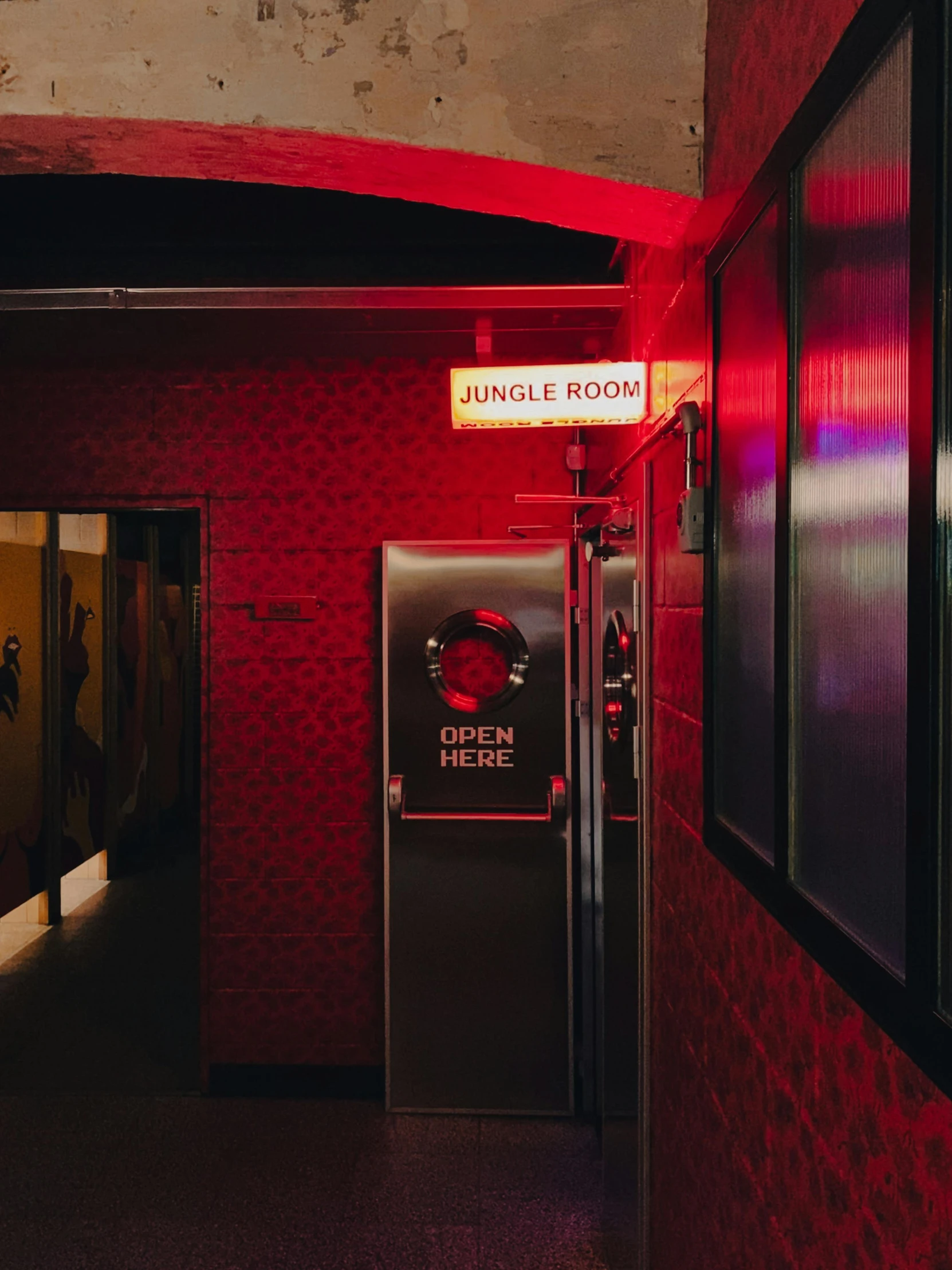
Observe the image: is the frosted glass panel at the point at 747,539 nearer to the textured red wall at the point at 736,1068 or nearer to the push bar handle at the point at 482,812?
the textured red wall at the point at 736,1068

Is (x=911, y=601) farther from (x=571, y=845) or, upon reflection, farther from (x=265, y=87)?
(x=571, y=845)

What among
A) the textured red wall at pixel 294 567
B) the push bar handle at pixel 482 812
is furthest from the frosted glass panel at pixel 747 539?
the textured red wall at pixel 294 567

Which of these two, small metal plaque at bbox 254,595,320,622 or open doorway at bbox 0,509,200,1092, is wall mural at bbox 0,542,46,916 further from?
small metal plaque at bbox 254,595,320,622

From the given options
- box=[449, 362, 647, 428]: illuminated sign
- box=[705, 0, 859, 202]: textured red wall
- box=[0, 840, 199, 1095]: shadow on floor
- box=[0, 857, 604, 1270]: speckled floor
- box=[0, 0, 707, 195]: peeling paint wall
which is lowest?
box=[0, 857, 604, 1270]: speckled floor

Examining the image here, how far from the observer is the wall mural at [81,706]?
6.20m

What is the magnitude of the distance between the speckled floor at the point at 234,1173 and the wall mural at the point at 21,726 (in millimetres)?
1101

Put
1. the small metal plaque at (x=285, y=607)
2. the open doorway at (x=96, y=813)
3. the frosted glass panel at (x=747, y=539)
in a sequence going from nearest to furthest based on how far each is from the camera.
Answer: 1. the frosted glass panel at (x=747, y=539)
2. the small metal plaque at (x=285, y=607)
3. the open doorway at (x=96, y=813)

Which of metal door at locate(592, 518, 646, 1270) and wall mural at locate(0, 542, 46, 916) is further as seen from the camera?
wall mural at locate(0, 542, 46, 916)

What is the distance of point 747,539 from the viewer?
4.98 ft

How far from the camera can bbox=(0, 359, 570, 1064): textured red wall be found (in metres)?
4.00

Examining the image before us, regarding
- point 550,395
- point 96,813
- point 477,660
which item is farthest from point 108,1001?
point 550,395

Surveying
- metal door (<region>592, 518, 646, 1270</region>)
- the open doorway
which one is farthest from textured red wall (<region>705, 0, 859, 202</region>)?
the open doorway

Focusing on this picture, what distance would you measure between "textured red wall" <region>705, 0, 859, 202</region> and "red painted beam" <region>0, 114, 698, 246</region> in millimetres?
184

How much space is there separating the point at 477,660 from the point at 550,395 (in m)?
1.51
